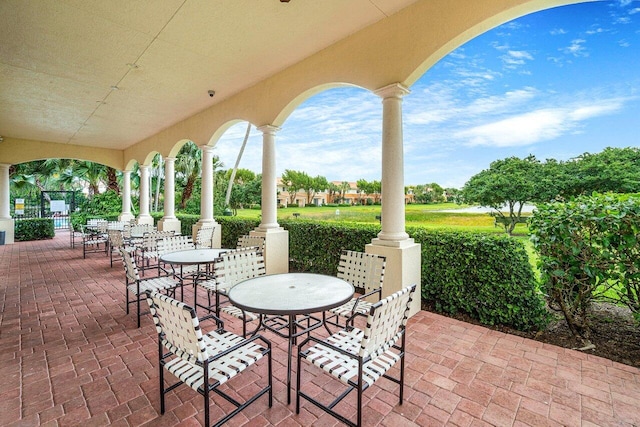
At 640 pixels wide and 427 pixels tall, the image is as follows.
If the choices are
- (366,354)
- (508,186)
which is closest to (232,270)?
(366,354)

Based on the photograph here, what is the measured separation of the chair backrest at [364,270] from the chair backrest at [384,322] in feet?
3.23

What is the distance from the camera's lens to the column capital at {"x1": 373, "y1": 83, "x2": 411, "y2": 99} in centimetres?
371

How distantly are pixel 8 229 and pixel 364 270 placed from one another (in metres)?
14.0

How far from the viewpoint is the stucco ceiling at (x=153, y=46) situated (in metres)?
3.53

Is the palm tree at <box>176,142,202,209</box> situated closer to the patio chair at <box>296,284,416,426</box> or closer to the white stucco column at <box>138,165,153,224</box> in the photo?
the white stucco column at <box>138,165,153,224</box>

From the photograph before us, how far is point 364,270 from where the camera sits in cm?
320

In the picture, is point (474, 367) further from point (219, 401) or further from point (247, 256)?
point (247, 256)

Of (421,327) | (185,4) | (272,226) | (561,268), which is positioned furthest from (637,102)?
(185,4)

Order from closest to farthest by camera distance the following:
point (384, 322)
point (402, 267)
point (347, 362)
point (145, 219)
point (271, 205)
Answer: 1. point (384, 322)
2. point (347, 362)
3. point (402, 267)
4. point (271, 205)
5. point (145, 219)

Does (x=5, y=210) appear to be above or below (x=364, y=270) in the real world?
above

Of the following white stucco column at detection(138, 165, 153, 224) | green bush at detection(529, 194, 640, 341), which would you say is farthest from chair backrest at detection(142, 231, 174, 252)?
green bush at detection(529, 194, 640, 341)

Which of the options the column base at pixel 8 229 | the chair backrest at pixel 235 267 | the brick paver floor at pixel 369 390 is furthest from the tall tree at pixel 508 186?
the column base at pixel 8 229

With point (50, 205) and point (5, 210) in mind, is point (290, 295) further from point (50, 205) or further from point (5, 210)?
point (50, 205)

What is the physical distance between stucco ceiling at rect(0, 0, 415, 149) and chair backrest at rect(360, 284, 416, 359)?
3482mm
